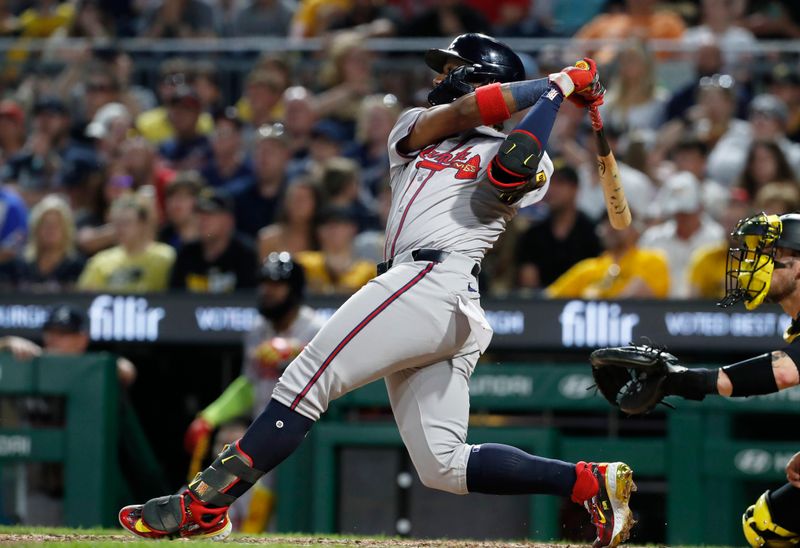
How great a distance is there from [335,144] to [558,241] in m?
2.14

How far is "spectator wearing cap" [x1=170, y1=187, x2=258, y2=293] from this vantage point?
905 cm

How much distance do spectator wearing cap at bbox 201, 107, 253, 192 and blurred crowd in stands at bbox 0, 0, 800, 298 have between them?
0.02 metres

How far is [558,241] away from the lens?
28.9 feet

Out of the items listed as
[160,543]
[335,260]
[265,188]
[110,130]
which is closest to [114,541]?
[160,543]

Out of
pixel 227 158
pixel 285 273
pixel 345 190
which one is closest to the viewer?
pixel 285 273

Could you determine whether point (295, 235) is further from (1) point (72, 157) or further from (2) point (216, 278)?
(1) point (72, 157)

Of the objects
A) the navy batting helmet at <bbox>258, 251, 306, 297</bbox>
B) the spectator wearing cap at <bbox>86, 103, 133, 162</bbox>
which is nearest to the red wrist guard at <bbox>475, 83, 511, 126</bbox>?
the navy batting helmet at <bbox>258, 251, 306, 297</bbox>

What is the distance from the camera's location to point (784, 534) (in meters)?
5.20

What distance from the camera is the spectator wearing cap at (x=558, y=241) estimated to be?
8.77m

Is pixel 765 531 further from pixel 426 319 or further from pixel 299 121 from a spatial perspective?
pixel 299 121

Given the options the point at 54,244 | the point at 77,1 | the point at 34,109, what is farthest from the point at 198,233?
the point at 77,1

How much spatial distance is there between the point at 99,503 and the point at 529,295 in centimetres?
271

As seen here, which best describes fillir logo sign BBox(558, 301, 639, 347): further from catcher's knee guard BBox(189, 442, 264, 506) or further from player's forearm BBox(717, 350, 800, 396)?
catcher's knee guard BBox(189, 442, 264, 506)

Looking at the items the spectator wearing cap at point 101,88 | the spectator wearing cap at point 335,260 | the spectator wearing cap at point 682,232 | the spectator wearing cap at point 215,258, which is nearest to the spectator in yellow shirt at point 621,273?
the spectator wearing cap at point 682,232
